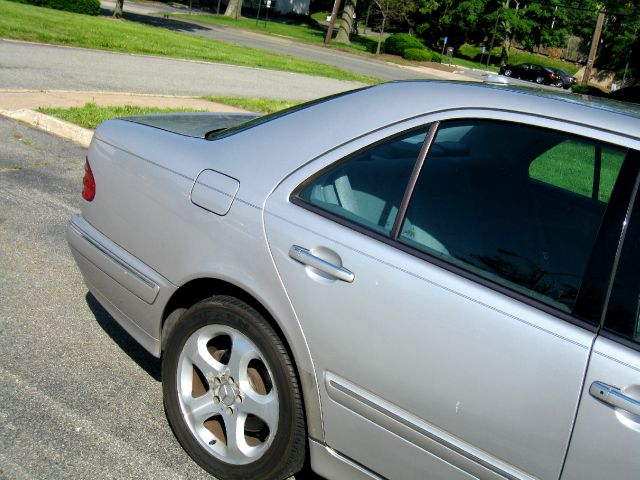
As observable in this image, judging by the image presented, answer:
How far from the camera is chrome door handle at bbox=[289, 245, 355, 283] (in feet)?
8.57

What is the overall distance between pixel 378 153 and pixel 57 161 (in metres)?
5.59

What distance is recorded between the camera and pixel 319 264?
268 cm

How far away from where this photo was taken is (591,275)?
7.39 feet

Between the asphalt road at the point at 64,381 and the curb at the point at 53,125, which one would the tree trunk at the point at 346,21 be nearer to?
the curb at the point at 53,125

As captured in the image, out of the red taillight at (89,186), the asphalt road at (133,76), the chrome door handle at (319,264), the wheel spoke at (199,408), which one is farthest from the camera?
the asphalt road at (133,76)

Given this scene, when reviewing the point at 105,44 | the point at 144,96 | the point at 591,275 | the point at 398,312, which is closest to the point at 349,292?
the point at 398,312

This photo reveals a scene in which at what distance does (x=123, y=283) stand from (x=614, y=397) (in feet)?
7.20

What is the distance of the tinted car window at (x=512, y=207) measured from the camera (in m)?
2.36

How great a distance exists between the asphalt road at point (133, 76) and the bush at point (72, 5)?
45.5 ft

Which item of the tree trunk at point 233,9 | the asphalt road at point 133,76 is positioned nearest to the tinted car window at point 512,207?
the asphalt road at point 133,76

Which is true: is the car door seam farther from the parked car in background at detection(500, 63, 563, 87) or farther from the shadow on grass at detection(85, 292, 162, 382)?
the parked car in background at detection(500, 63, 563, 87)

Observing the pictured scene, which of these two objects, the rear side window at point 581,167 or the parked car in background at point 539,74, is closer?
the rear side window at point 581,167

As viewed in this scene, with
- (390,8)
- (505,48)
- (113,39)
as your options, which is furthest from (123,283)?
(505,48)

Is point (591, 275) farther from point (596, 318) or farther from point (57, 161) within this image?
point (57, 161)
